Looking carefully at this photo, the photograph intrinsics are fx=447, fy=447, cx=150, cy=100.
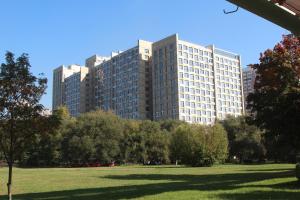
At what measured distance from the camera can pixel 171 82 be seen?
168 m

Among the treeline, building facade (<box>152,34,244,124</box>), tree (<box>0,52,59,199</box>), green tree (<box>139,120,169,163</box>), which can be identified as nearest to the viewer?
tree (<box>0,52,59,199</box>)

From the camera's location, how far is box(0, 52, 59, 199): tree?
1573cm

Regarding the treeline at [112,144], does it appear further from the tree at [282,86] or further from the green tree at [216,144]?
the tree at [282,86]

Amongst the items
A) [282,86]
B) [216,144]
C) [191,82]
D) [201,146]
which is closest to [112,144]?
[201,146]

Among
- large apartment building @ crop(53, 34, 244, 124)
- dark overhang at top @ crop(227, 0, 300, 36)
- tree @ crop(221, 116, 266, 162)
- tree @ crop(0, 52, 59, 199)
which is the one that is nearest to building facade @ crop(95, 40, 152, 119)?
large apartment building @ crop(53, 34, 244, 124)

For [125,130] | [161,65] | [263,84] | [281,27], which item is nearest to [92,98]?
[161,65]

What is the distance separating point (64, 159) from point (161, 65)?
81404mm

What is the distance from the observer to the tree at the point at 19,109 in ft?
51.6

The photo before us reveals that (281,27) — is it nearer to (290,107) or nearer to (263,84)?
(290,107)

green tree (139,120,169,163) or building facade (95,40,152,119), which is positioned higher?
building facade (95,40,152,119)

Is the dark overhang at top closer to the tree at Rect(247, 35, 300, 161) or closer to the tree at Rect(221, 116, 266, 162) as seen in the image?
the tree at Rect(247, 35, 300, 161)

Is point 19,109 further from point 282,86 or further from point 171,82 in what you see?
point 171,82

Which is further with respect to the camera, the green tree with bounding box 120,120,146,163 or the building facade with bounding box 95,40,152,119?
the building facade with bounding box 95,40,152,119

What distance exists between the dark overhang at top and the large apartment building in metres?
155
